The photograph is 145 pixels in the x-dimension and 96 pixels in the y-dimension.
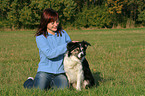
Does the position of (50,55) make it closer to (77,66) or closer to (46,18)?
(77,66)

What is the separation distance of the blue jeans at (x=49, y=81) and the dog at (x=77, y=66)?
0.49ft

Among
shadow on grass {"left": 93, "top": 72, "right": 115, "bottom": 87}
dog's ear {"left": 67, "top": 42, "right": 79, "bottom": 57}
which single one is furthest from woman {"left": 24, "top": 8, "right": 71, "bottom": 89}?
shadow on grass {"left": 93, "top": 72, "right": 115, "bottom": 87}

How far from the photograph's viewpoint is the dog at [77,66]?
420 cm

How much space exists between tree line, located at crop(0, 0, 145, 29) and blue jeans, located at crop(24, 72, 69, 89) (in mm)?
33378

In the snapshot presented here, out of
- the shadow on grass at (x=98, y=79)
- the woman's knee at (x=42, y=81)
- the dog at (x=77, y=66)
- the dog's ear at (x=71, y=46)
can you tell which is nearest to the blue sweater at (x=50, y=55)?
the woman's knee at (x=42, y=81)

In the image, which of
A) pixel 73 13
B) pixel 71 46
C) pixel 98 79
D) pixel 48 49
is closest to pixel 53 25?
pixel 48 49

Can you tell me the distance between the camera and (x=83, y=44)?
4.20 meters

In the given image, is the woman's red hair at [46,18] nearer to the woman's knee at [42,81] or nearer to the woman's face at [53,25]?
the woman's face at [53,25]

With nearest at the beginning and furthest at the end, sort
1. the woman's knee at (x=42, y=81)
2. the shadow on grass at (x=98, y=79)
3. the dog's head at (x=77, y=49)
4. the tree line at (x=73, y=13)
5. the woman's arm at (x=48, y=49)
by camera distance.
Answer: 1. the dog's head at (x=77, y=49)
2. the woman's arm at (x=48, y=49)
3. the woman's knee at (x=42, y=81)
4. the shadow on grass at (x=98, y=79)
5. the tree line at (x=73, y=13)

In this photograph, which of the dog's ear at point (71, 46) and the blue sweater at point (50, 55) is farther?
the blue sweater at point (50, 55)

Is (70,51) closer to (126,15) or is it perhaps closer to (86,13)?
(86,13)

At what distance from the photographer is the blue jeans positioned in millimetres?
4715

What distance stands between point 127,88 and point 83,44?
1.51m

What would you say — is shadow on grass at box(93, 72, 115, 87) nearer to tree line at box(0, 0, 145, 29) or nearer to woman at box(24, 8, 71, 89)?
woman at box(24, 8, 71, 89)
